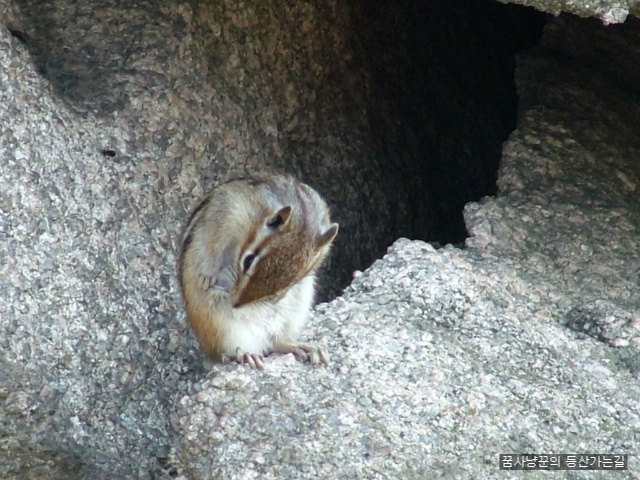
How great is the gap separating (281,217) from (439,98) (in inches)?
108

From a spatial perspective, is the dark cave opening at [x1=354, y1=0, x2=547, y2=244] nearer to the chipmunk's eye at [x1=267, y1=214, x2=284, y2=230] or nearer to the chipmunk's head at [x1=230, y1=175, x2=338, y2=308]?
the chipmunk's head at [x1=230, y1=175, x2=338, y2=308]

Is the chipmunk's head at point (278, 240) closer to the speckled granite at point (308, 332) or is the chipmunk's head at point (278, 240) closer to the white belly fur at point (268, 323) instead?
the white belly fur at point (268, 323)

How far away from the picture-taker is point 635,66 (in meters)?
5.84

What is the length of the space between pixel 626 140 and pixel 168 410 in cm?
267

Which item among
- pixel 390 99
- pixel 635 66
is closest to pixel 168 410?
pixel 390 99

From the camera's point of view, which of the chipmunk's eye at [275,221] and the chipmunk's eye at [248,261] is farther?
the chipmunk's eye at [275,221]


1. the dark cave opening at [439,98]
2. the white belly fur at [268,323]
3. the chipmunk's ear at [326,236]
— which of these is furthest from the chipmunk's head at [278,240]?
the dark cave opening at [439,98]

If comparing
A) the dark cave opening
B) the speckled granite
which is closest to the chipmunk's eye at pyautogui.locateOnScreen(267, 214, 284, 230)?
the speckled granite

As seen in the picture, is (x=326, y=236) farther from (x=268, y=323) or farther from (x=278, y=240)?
(x=268, y=323)

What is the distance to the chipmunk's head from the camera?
13.3 feet

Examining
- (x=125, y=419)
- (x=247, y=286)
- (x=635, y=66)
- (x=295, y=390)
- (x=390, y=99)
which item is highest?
(x=635, y=66)

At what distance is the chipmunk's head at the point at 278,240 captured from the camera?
4.06 m

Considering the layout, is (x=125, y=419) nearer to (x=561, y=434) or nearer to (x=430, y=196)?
(x=561, y=434)

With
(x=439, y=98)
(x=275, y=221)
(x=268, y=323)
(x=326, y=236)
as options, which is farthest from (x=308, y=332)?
(x=439, y=98)
